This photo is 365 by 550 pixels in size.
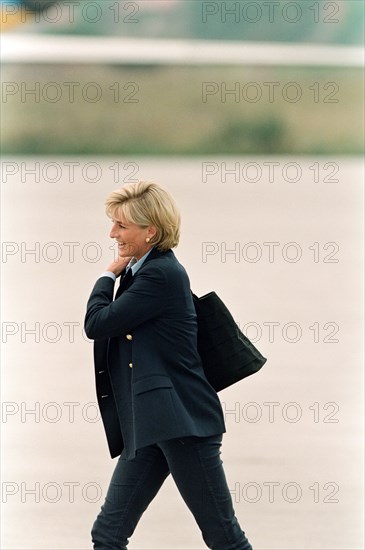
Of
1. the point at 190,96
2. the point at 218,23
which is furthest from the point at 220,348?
the point at 218,23

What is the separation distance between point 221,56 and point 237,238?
64.6 feet

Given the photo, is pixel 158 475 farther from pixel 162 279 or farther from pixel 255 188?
pixel 255 188

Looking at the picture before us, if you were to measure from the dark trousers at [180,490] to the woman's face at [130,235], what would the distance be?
566 mm

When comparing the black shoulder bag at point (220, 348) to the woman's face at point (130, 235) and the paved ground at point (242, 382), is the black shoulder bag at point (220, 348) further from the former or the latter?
the paved ground at point (242, 382)

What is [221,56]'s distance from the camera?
33.7m

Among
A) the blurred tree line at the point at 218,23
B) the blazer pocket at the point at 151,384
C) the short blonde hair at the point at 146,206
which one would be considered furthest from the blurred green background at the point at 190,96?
the blazer pocket at the point at 151,384

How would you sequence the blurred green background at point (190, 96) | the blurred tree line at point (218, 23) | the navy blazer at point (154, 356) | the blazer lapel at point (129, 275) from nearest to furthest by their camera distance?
the navy blazer at point (154, 356), the blazer lapel at point (129, 275), the blurred green background at point (190, 96), the blurred tree line at point (218, 23)

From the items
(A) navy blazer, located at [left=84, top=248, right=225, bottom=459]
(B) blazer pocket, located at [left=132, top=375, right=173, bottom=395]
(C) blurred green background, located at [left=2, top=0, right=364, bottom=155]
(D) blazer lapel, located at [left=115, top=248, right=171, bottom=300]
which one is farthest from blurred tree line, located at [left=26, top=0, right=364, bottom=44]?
(B) blazer pocket, located at [left=132, top=375, right=173, bottom=395]

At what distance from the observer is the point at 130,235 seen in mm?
3518

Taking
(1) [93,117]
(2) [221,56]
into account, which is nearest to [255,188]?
(1) [93,117]

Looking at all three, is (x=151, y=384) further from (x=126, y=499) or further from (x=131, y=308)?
(x=126, y=499)

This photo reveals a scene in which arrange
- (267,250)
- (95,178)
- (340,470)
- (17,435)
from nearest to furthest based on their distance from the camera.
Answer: (340,470) → (17,435) → (267,250) → (95,178)

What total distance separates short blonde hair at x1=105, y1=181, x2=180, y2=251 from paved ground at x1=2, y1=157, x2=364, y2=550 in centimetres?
165

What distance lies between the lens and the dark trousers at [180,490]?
348 cm
